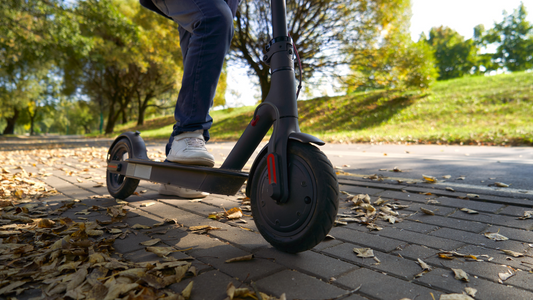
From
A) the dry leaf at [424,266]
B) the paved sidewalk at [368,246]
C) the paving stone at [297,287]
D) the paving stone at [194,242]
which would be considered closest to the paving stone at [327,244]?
the paved sidewalk at [368,246]

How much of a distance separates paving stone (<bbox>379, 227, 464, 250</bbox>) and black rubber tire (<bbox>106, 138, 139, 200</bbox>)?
2.27 metres

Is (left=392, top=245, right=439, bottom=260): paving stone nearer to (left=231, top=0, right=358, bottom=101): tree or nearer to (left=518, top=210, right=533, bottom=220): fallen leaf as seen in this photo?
(left=518, top=210, right=533, bottom=220): fallen leaf

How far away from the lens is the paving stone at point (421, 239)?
75.4 inches

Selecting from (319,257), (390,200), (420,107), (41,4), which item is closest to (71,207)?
(319,257)

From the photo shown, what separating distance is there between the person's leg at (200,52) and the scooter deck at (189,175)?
0.31 meters

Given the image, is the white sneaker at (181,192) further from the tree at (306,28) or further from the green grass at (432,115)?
the tree at (306,28)

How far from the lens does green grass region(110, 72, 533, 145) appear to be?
1022cm

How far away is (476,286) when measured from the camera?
143 cm

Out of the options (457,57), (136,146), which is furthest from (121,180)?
(457,57)

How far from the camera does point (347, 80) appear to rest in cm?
1568

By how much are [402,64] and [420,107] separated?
93.4 inches

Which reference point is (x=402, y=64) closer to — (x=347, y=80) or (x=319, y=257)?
(x=347, y=80)

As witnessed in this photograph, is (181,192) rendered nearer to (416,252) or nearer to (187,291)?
(187,291)

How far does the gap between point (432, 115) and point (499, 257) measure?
46.9 feet
